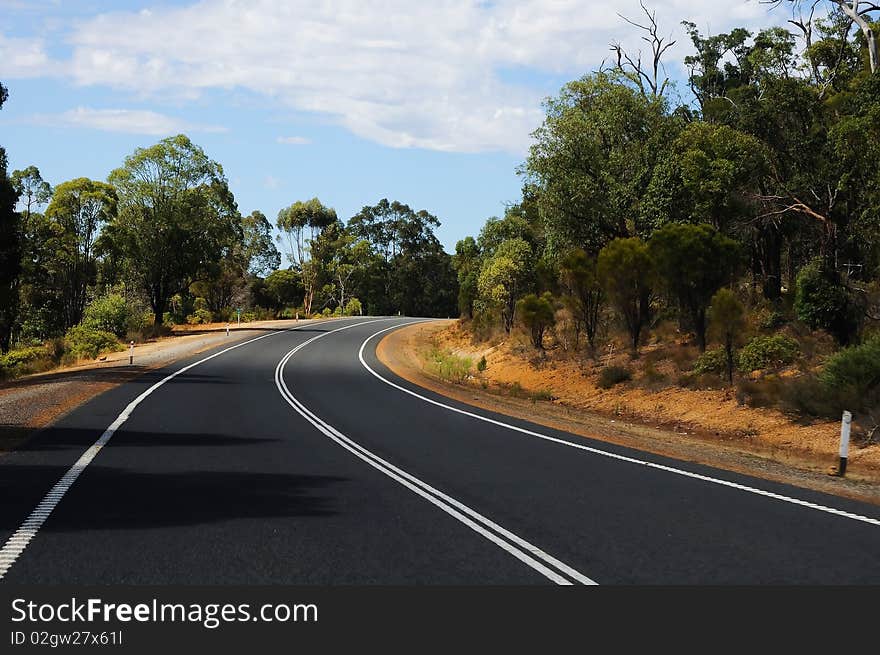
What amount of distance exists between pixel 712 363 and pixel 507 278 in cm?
2415

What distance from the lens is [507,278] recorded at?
4894cm

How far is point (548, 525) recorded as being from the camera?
852 centimetres

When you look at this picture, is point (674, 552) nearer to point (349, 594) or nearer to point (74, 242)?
point (349, 594)

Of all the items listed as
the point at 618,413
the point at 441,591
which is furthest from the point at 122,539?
A: the point at 618,413

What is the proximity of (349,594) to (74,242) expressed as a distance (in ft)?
189

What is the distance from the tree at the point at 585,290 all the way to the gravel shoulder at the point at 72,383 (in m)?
16.8

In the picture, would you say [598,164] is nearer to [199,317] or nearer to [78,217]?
[78,217]

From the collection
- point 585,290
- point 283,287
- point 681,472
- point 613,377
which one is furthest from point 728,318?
point 283,287

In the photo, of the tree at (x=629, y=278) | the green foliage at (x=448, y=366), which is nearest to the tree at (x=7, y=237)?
the green foliage at (x=448, y=366)

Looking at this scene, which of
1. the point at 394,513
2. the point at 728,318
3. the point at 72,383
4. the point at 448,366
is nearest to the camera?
the point at 394,513

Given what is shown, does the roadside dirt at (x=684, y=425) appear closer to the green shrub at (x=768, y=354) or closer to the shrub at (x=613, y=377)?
the shrub at (x=613, y=377)

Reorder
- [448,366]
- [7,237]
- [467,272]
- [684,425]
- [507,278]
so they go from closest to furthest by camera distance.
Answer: [684,425]
[7,237]
[448,366]
[507,278]
[467,272]

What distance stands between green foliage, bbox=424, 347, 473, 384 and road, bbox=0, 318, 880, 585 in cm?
1990

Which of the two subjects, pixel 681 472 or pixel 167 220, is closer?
pixel 681 472
